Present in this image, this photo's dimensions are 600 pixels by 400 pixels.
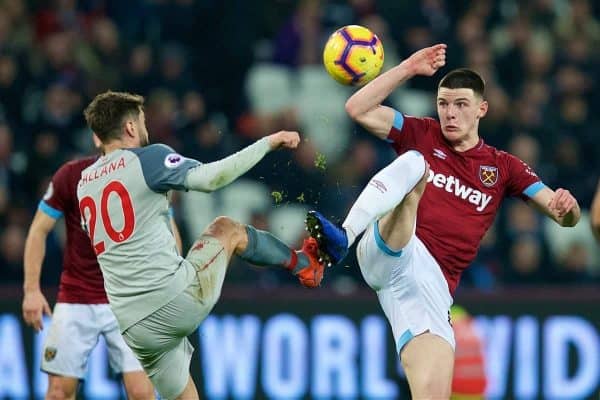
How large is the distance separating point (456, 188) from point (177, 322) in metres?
1.89

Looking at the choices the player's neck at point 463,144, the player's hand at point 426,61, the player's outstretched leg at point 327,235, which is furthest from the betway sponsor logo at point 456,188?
the player's outstretched leg at point 327,235

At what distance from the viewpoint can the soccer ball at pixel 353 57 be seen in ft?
25.1

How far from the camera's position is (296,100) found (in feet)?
40.9

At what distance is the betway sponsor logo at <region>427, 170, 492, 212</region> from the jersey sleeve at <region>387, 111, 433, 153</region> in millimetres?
→ 234

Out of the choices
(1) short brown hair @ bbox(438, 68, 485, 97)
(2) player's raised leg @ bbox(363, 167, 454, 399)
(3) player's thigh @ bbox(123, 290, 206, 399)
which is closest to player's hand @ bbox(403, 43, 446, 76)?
(1) short brown hair @ bbox(438, 68, 485, 97)

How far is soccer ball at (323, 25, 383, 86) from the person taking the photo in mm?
7656

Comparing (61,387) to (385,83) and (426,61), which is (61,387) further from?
(426,61)

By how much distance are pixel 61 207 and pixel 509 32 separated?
21.7ft

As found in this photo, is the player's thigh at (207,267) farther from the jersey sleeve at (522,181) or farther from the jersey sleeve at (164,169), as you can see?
the jersey sleeve at (522,181)

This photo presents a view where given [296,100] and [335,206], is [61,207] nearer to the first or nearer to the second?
[335,206]

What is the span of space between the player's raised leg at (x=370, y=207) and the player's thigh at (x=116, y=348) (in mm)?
1975

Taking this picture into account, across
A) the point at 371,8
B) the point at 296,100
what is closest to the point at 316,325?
the point at 296,100

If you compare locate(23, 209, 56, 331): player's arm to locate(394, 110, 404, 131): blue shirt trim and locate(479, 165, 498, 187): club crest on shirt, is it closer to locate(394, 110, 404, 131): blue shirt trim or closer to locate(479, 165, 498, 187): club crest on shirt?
locate(394, 110, 404, 131): blue shirt trim

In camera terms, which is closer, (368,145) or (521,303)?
(521,303)
